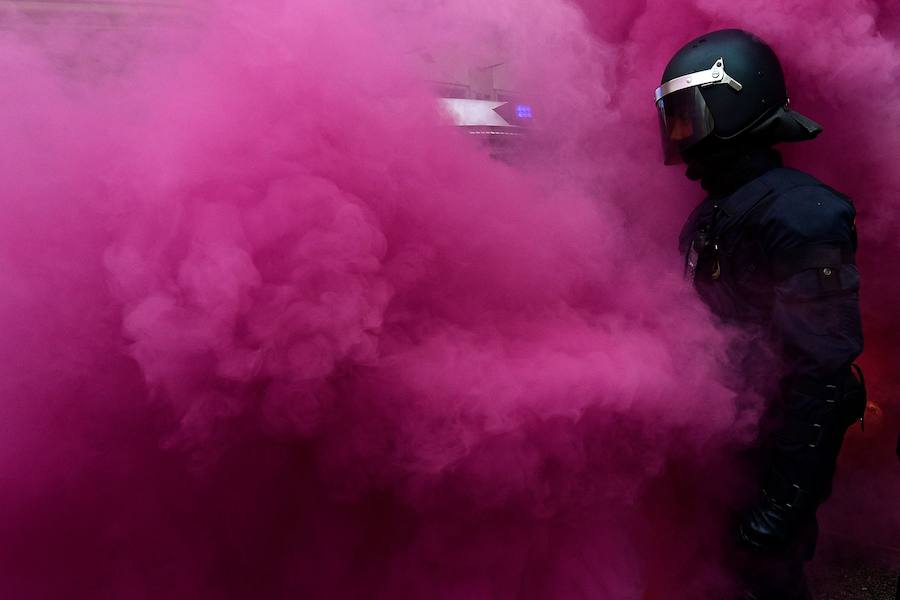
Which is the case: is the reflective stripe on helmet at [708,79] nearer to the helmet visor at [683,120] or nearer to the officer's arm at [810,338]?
the helmet visor at [683,120]

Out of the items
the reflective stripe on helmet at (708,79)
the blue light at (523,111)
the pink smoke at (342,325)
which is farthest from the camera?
the blue light at (523,111)

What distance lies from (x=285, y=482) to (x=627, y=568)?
1.37 meters

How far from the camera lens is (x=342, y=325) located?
1.69 meters

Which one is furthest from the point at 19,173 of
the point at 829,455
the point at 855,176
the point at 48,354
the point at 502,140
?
the point at 855,176

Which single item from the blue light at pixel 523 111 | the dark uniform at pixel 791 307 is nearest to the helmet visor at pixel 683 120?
the dark uniform at pixel 791 307

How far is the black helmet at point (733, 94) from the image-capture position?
1953mm

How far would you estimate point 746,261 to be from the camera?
190 centimetres

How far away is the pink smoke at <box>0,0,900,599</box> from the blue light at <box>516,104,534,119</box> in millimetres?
480

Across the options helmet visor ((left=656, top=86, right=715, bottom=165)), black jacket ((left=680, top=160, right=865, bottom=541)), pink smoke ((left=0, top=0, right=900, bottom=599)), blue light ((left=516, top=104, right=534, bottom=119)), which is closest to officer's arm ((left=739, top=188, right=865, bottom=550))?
black jacket ((left=680, top=160, right=865, bottom=541))

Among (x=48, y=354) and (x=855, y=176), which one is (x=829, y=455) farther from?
(x=48, y=354)

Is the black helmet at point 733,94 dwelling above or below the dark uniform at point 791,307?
above

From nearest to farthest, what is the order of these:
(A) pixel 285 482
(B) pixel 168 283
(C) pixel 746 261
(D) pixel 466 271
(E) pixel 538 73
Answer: (B) pixel 168 283, (A) pixel 285 482, (C) pixel 746 261, (D) pixel 466 271, (E) pixel 538 73

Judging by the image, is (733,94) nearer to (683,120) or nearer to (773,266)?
(683,120)

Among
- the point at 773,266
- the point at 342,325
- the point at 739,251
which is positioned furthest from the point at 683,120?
the point at 342,325
